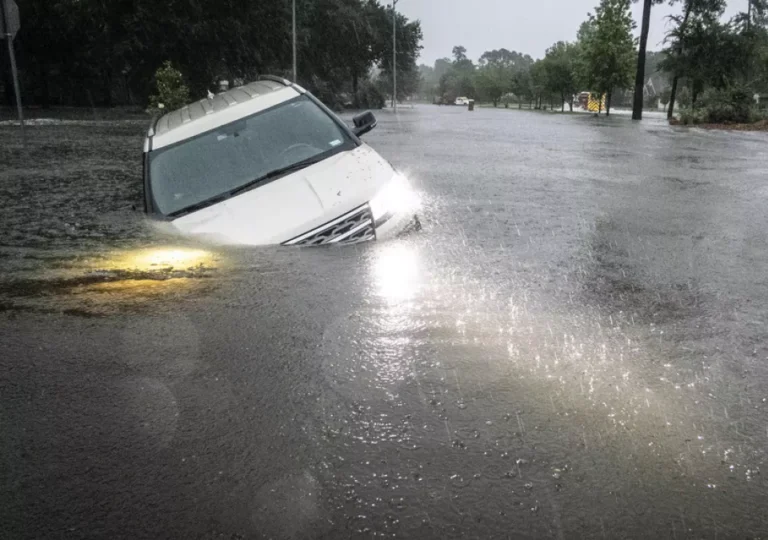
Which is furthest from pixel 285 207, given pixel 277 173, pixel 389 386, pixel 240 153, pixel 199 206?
pixel 389 386

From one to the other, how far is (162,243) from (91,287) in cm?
111

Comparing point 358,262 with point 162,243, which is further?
point 162,243

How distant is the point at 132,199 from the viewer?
9336mm

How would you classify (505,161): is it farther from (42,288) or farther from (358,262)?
→ (42,288)

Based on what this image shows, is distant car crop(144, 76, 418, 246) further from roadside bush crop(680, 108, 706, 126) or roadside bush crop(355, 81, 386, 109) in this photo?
roadside bush crop(355, 81, 386, 109)

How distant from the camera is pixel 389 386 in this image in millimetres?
3311

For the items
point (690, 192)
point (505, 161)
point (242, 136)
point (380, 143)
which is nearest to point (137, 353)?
point (242, 136)

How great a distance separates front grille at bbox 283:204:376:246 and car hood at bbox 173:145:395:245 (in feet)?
0.16

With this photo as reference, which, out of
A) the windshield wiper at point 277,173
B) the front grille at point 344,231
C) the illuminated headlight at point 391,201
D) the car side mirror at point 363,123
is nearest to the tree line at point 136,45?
the car side mirror at point 363,123

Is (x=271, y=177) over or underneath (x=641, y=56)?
underneath

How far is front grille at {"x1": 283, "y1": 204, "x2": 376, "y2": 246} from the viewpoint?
18.7ft

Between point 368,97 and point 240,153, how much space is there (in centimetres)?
6675

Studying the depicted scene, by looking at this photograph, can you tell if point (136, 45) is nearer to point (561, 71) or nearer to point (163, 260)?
point (163, 260)

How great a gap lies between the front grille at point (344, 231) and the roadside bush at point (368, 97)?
65051mm
